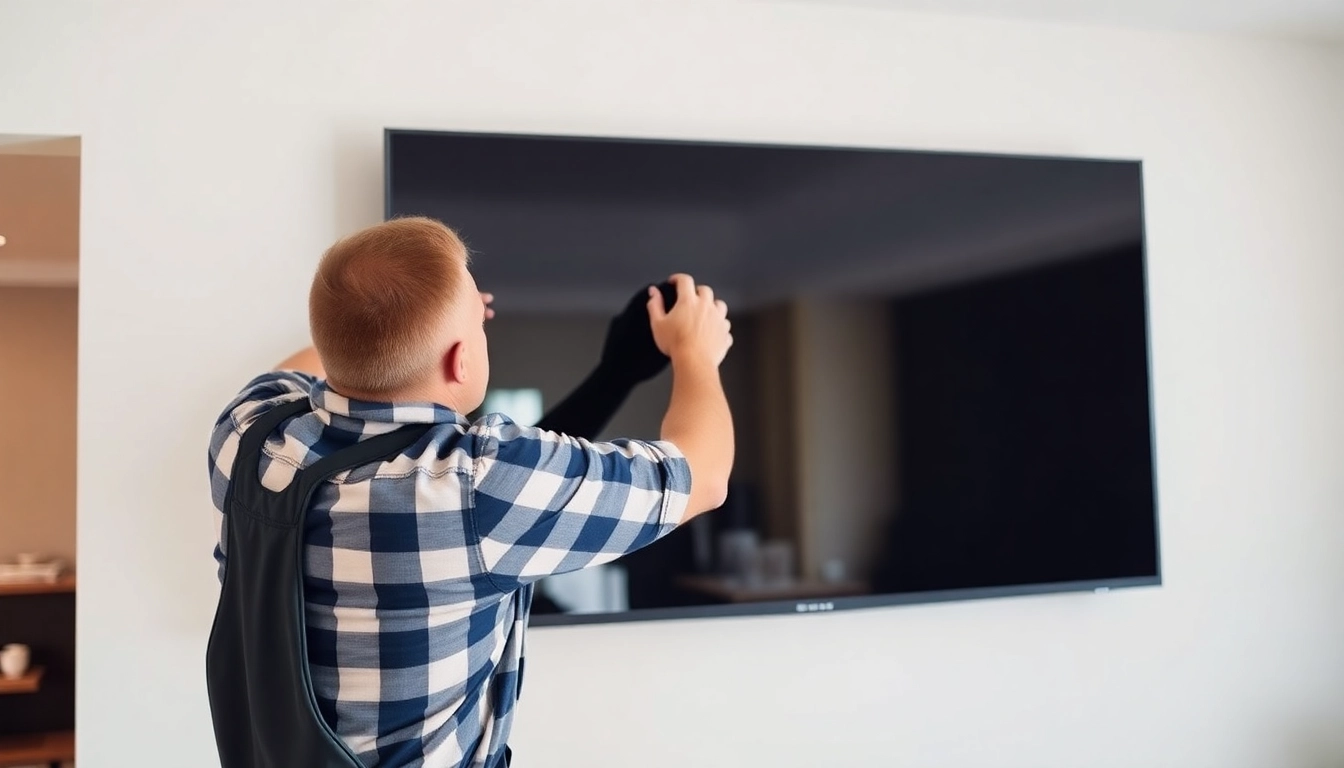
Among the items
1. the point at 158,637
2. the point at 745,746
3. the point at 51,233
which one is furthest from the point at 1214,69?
the point at 51,233

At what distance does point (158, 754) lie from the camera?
196cm

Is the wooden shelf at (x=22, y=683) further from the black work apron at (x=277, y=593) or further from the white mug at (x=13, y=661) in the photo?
the black work apron at (x=277, y=593)

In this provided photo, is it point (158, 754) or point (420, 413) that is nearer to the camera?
point (420, 413)

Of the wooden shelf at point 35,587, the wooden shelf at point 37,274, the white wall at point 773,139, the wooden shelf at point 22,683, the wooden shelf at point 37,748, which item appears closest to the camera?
the white wall at point 773,139

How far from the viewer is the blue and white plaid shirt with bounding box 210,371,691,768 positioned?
3.34ft

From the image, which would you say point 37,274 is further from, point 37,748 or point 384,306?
point 384,306

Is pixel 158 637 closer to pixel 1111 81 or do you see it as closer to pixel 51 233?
pixel 1111 81

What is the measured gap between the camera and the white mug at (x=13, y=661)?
4699 mm

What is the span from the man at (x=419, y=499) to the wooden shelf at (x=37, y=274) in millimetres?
4427

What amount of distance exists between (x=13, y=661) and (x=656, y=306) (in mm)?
4645

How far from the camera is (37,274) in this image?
4.95 metres

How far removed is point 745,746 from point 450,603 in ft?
4.34

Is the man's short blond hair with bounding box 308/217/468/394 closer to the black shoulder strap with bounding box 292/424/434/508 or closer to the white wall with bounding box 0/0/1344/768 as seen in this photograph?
the black shoulder strap with bounding box 292/424/434/508

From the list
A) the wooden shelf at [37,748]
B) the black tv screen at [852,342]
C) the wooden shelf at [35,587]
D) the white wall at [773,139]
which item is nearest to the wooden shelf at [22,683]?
the wooden shelf at [37,748]
